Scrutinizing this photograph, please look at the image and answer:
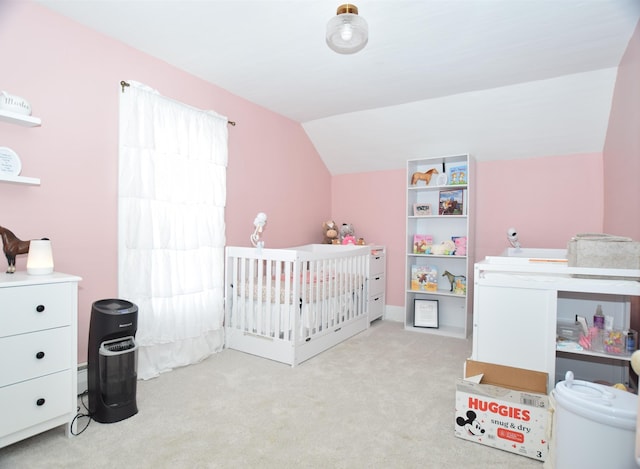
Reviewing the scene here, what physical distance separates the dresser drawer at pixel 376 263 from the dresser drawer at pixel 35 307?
285 centimetres

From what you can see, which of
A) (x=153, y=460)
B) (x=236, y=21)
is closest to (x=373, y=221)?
(x=236, y=21)

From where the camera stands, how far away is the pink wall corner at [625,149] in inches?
92.2

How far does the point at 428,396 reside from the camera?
2270mm

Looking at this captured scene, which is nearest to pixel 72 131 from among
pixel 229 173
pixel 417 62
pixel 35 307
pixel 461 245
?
pixel 35 307

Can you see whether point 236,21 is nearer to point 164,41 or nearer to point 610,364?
point 164,41

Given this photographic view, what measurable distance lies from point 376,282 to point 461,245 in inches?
40.9

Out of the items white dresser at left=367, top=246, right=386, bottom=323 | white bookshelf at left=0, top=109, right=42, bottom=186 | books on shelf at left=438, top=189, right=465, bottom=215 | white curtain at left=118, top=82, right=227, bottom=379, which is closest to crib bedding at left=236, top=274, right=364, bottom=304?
white curtain at left=118, top=82, right=227, bottom=379

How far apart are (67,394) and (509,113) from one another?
12.8 ft

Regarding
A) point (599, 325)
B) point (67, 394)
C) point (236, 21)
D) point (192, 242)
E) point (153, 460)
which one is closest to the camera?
point (153, 460)

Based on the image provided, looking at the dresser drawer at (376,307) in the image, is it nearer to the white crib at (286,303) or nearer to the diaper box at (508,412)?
the white crib at (286,303)

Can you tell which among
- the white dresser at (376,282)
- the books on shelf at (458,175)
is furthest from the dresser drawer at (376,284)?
the books on shelf at (458,175)

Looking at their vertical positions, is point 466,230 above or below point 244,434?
above

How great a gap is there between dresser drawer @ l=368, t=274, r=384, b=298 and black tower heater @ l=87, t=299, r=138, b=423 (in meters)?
2.56

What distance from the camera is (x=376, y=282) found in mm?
4180
